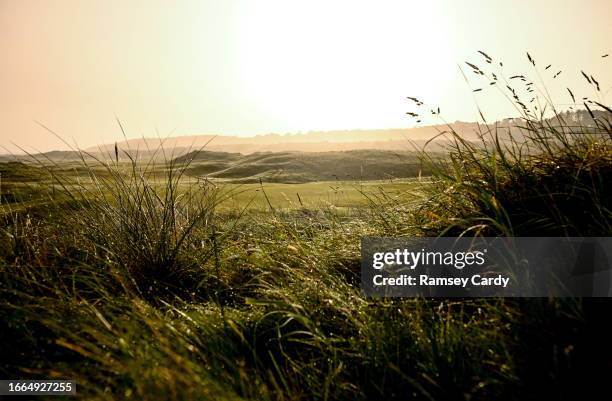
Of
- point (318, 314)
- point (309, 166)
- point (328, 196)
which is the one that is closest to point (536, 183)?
point (318, 314)

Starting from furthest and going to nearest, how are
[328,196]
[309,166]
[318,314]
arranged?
1. [309,166]
2. [328,196]
3. [318,314]

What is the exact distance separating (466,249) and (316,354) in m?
0.93

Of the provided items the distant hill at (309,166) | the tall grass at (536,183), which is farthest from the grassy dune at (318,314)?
the distant hill at (309,166)

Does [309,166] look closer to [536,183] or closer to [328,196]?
[328,196]

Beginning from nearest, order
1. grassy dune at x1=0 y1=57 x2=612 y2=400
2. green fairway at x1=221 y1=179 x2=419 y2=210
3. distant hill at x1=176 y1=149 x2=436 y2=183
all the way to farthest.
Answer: grassy dune at x1=0 y1=57 x2=612 y2=400 < green fairway at x1=221 y1=179 x2=419 y2=210 < distant hill at x1=176 y1=149 x2=436 y2=183

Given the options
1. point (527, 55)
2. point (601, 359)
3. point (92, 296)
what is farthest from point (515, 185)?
point (92, 296)

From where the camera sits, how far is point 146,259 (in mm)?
3189

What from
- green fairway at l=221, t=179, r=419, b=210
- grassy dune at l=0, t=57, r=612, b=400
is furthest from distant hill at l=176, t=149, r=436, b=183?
grassy dune at l=0, t=57, r=612, b=400

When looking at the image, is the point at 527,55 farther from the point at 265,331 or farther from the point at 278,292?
the point at 265,331

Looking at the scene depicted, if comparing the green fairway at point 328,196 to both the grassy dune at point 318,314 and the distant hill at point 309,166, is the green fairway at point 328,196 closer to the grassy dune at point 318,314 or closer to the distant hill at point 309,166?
the grassy dune at point 318,314

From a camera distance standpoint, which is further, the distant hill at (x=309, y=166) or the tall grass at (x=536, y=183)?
the distant hill at (x=309, y=166)

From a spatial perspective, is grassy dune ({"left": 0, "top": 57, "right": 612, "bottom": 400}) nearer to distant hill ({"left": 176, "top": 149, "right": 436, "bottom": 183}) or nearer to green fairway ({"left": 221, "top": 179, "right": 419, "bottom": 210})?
green fairway ({"left": 221, "top": 179, "right": 419, "bottom": 210})

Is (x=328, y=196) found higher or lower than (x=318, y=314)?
higher

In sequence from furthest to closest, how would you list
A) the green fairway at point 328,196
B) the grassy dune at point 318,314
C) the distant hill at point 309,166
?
the distant hill at point 309,166 < the green fairway at point 328,196 < the grassy dune at point 318,314
